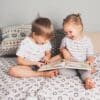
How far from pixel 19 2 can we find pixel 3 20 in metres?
0.21

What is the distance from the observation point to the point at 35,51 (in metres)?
1.72

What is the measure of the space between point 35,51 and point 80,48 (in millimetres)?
304

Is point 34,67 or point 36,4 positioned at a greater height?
point 36,4

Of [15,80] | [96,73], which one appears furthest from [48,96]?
[96,73]

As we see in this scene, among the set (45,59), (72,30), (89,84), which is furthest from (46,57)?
(89,84)

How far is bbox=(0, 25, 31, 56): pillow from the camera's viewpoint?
1924mm

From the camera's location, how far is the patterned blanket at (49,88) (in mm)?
1409

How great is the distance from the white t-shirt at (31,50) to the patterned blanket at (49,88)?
0.18 m

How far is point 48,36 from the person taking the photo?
5.33 ft

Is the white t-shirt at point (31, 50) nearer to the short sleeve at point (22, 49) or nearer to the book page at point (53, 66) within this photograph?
the short sleeve at point (22, 49)

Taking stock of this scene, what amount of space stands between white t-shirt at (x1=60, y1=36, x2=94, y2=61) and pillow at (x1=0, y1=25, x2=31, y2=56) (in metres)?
0.36

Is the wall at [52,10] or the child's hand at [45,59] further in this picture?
the wall at [52,10]

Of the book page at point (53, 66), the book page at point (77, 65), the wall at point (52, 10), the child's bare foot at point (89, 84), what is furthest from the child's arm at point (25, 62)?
the wall at point (52, 10)

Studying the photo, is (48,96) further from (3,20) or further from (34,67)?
(3,20)
